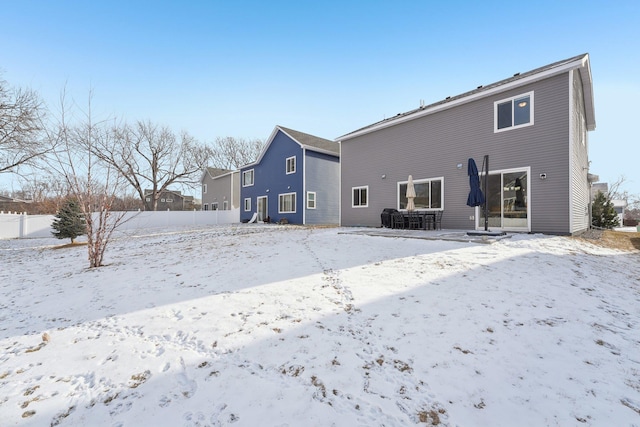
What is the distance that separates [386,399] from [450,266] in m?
3.64

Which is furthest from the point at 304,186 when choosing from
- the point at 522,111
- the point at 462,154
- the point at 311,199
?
the point at 522,111

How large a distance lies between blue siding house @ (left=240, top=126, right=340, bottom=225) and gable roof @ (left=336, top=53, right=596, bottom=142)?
15.9ft

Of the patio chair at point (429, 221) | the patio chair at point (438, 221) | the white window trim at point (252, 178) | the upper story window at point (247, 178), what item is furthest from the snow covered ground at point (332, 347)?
the upper story window at point (247, 178)

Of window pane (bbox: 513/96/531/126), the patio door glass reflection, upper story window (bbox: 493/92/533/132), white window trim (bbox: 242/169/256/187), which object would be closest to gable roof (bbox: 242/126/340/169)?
white window trim (bbox: 242/169/256/187)

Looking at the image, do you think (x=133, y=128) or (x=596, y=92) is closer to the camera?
(x=596, y=92)

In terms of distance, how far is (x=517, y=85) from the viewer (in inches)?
367

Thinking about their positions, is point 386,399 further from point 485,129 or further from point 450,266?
point 485,129

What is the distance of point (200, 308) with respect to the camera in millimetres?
3596

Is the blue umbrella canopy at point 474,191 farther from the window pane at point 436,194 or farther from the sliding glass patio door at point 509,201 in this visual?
the window pane at point 436,194

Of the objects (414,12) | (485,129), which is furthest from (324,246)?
(414,12)

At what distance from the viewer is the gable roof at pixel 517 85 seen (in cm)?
837

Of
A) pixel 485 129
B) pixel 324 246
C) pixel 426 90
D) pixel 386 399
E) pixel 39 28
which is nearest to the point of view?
pixel 386 399

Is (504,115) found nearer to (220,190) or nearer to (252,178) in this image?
(252,178)

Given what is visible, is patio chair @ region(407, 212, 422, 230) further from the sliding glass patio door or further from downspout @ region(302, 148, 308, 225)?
downspout @ region(302, 148, 308, 225)
